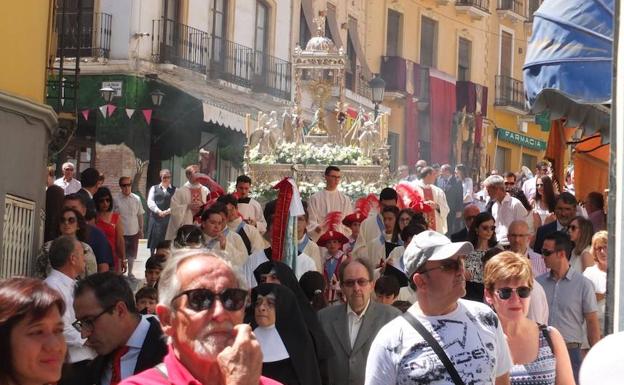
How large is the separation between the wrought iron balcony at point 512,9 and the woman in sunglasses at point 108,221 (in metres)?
29.3

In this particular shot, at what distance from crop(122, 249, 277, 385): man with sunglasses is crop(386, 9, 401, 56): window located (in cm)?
3448

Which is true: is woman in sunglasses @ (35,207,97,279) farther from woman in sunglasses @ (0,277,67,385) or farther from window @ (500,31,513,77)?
window @ (500,31,513,77)

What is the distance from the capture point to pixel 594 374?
304cm

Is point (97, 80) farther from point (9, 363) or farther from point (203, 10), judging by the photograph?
point (9, 363)

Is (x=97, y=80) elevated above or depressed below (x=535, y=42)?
above

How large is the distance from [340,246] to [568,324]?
460 cm

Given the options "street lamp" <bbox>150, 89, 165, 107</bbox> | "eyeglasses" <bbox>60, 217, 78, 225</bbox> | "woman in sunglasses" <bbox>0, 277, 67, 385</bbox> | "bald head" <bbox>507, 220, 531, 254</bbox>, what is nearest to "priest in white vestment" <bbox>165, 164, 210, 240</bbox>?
"eyeglasses" <bbox>60, 217, 78, 225</bbox>

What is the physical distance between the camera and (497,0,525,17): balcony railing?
42.8 metres

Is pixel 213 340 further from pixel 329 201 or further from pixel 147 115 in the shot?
pixel 147 115

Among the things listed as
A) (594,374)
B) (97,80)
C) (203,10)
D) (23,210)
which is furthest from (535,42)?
(203,10)

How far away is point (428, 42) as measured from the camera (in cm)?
4022

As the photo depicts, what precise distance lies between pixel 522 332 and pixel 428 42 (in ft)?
111

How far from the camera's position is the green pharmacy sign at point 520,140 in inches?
1679

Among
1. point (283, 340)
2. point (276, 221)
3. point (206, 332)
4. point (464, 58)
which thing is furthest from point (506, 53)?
point (206, 332)
